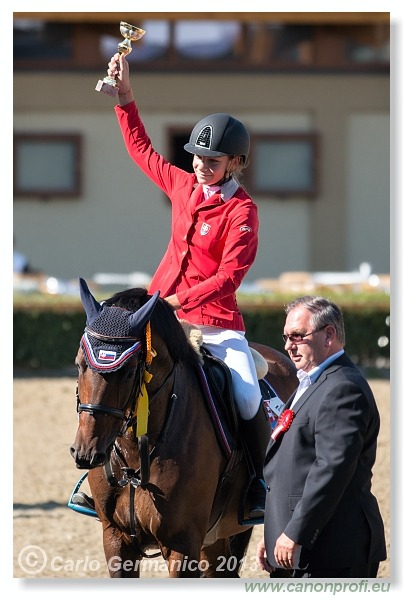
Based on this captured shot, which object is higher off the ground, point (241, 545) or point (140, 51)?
point (140, 51)

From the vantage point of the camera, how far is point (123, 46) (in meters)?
5.04

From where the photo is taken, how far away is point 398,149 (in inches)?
219

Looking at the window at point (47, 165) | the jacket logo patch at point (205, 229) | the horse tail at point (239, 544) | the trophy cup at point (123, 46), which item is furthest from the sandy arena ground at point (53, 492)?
the window at point (47, 165)

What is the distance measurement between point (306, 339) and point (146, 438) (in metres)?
0.97

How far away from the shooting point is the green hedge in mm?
14977

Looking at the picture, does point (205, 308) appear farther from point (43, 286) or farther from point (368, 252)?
point (368, 252)

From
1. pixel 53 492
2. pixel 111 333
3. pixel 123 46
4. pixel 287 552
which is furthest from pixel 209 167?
pixel 53 492

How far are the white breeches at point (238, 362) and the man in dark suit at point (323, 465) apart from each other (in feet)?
3.31

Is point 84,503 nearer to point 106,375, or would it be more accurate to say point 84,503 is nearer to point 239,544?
point 106,375

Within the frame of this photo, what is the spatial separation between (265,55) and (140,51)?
2.83 m

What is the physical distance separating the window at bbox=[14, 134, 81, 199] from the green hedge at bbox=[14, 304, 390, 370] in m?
9.14

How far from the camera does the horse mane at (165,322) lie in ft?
14.7

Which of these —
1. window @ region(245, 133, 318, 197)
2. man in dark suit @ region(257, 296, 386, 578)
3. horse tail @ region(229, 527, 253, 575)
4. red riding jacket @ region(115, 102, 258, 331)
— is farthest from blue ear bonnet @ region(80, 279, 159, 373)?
window @ region(245, 133, 318, 197)

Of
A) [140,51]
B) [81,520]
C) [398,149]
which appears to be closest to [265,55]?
[140,51]
